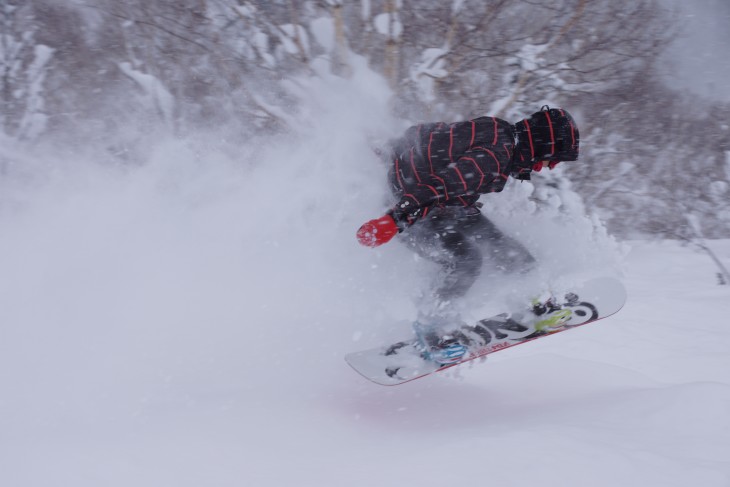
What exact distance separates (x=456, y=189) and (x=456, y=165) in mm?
129

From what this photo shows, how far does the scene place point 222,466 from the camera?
198 centimetres

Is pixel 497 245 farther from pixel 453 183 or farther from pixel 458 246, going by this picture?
pixel 453 183

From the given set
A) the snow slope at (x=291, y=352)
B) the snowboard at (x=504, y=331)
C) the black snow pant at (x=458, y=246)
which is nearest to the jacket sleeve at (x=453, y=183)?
the black snow pant at (x=458, y=246)

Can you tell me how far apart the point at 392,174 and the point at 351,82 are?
368 cm

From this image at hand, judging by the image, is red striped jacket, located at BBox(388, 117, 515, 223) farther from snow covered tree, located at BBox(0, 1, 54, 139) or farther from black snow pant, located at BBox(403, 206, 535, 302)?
snow covered tree, located at BBox(0, 1, 54, 139)

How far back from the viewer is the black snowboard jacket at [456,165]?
2.61 m

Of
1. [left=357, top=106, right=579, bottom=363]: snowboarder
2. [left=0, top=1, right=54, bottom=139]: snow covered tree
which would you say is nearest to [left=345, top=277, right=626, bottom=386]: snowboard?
[left=357, top=106, right=579, bottom=363]: snowboarder

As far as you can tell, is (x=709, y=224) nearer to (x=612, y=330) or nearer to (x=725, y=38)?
(x=725, y=38)

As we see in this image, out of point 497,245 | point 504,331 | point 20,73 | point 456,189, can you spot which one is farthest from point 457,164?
point 20,73

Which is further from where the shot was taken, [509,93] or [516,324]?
[509,93]

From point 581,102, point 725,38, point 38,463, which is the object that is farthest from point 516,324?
point 725,38

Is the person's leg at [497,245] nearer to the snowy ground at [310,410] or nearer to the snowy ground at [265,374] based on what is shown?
the snowy ground at [265,374]

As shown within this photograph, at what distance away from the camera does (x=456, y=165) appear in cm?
261

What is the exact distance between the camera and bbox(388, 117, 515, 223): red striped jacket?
260 cm
